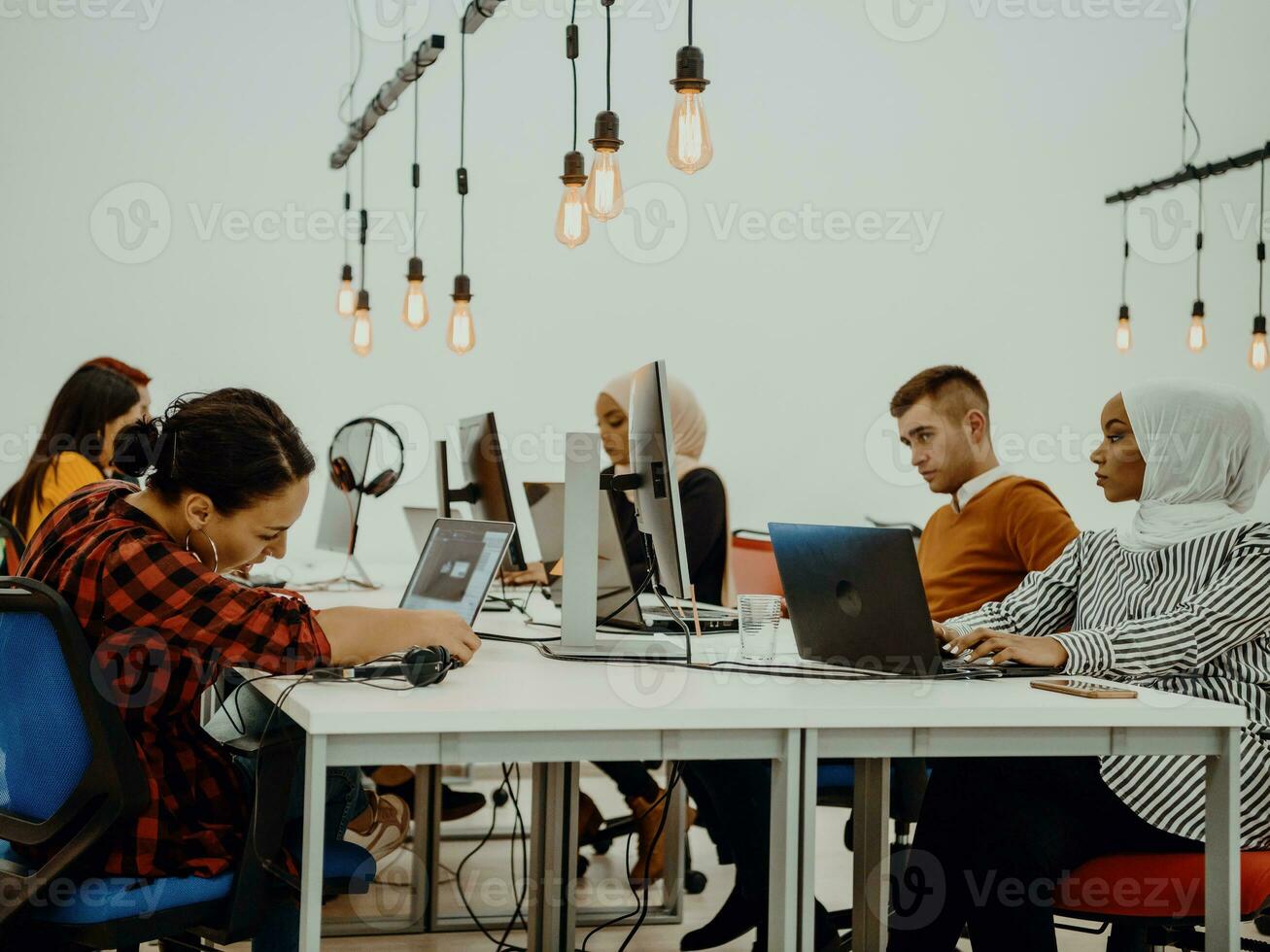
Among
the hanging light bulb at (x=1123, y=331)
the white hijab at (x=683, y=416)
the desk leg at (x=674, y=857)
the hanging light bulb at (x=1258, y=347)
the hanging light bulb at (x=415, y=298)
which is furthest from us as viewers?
the hanging light bulb at (x=1123, y=331)

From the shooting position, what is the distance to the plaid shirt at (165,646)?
5.09ft

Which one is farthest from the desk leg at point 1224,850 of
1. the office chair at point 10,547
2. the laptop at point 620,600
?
the office chair at point 10,547

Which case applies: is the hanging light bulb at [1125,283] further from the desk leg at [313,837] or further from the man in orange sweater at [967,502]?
the desk leg at [313,837]

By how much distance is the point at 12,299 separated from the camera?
16.0ft

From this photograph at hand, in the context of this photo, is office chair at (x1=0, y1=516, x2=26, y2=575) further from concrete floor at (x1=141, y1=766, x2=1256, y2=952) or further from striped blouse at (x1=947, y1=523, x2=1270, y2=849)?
striped blouse at (x1=947, y1=523, x2=1270, y2=849)

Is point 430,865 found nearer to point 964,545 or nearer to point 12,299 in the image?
point 964,545

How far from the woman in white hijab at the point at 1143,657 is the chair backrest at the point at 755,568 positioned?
1.09 meters

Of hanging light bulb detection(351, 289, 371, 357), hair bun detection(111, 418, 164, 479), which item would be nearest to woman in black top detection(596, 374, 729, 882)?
hair bun detection(111, 418, 164, 479)

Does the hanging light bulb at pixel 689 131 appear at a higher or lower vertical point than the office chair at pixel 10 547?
higher

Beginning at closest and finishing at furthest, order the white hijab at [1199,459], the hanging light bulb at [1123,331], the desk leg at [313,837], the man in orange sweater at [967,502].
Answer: the desk leg at [313,837], the white hijab at [1199,459], the man in orange sweater at [967,502], the hanging light bulb at [1123,331]

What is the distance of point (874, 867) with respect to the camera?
202 cm

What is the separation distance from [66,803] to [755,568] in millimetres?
2043

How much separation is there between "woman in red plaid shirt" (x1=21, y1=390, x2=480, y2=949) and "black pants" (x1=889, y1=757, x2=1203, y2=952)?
0.78 metres

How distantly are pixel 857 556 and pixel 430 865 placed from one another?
1.54 m
